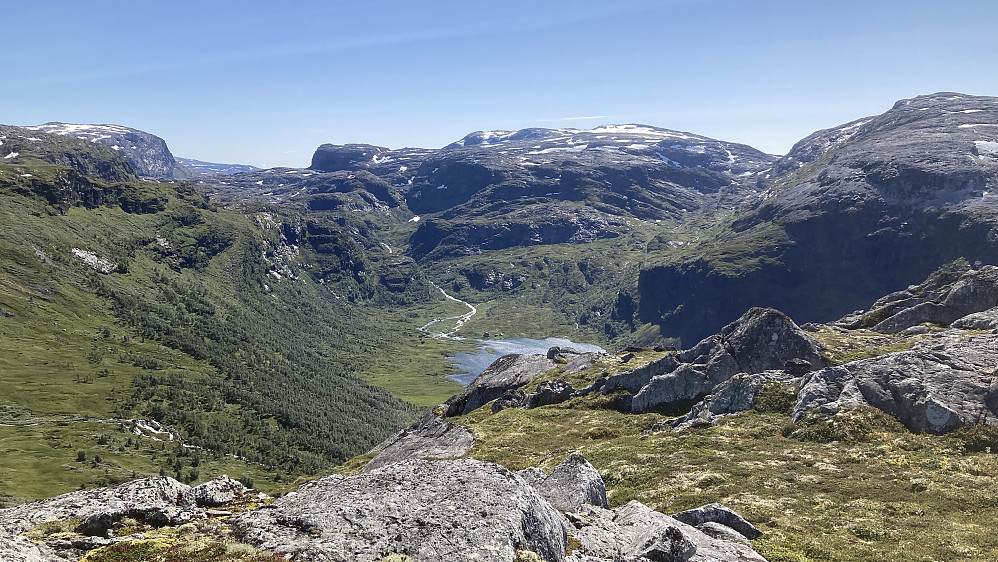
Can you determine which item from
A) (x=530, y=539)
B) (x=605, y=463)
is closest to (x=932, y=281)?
(x=605, y=463)

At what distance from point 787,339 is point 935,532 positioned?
4894 centimetres

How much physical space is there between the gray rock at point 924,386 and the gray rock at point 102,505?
5552cm

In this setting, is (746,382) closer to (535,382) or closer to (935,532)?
(935,532)

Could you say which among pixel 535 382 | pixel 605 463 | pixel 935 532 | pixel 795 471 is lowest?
pixel 535 382

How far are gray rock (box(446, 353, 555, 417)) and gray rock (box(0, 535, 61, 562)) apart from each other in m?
84.8

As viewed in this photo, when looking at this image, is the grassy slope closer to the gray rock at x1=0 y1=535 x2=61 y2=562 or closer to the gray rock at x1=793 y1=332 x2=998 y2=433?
the gray rock at x1=793 y1=332 x2=998 y2=433

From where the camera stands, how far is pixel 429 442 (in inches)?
3275

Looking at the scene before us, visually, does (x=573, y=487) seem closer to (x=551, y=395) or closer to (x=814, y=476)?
(x=814, y=476)

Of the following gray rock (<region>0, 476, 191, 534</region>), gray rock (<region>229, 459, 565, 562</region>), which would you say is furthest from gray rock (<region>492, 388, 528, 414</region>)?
gray rock (<region>0, 476, 191, 534</region>)

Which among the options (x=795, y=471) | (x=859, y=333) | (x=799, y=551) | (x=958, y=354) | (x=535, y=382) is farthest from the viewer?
(x=535, y=382)

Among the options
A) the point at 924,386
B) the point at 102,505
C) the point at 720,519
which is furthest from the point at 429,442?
the point at 924,386

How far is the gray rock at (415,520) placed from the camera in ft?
67.8

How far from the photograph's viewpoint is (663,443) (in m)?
53.0

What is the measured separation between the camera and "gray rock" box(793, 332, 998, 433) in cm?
4484
